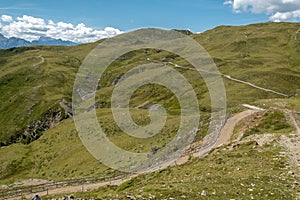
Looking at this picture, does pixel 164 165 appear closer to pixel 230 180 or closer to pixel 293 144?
pixel 293 144

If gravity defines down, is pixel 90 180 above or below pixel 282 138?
below

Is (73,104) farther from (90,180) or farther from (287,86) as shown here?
(90,180)

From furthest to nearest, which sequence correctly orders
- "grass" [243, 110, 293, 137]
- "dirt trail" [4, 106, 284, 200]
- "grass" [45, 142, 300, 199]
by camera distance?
1. "grass" [243, 110, 293, 137]
2. "dirt trail" [4, 106, 284, 200]
3. "grass" [45, 142, 300, 199]

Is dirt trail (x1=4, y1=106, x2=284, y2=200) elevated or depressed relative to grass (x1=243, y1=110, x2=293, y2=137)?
depressed

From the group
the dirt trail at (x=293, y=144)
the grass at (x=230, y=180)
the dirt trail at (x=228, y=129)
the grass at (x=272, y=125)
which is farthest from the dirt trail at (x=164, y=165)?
the dirt trail at (x=293, y=144)

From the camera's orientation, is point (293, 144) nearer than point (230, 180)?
No

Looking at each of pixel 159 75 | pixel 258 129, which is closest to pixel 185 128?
pixel 258 129

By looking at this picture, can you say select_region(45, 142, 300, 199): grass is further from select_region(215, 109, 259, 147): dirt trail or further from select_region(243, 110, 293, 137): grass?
select_region(215, 109, 259, 147): dirt trail

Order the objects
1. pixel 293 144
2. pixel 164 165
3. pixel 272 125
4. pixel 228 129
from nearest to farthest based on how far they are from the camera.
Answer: pixel 293 144, pixel 164 165, pixel 272 125, pixel 228 129

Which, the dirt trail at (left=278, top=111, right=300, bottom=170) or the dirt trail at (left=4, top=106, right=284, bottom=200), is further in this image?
the dirt trail at (left=4, top=106, right=284, bottom=200)

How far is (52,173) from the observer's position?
69750 millimetres

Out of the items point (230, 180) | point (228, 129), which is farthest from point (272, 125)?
point (230, 180)

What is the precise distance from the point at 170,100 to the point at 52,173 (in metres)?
93.1

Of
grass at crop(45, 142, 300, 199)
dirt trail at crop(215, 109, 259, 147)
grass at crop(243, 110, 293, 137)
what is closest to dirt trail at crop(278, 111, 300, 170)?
grass at crop(45, 142, 300, 199)
